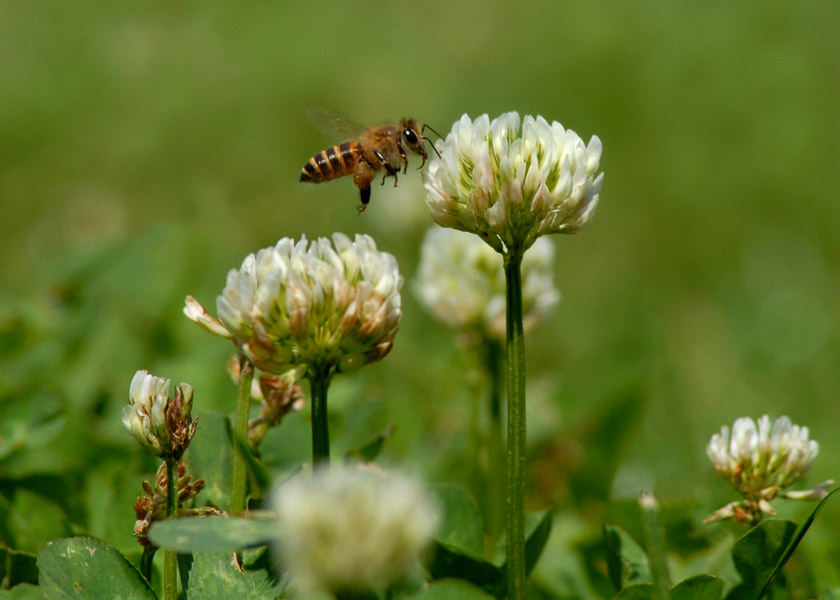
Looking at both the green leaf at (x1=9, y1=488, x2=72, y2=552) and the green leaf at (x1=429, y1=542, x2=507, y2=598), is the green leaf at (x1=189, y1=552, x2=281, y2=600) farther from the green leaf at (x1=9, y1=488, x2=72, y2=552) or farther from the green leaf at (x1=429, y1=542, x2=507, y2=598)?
the green leaf at (x1=9, y1=488, x2=72, y2=552)

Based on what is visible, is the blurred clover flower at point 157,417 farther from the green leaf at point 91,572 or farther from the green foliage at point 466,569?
the green foliage at point 466,569

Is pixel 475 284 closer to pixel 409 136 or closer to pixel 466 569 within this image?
pixel 409 136

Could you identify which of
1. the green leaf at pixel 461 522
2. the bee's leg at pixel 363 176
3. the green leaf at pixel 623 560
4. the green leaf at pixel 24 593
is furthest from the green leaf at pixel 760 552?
the bee's leg at pixel 363 176

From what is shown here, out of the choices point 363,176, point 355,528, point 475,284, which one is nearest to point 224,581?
point 355,528

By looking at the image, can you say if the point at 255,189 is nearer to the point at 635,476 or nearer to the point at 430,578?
the point at 635,476

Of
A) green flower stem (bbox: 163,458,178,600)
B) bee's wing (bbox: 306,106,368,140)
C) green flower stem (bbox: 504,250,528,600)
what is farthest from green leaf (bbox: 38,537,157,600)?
bee's wing (bbox: 306,106,368,140)

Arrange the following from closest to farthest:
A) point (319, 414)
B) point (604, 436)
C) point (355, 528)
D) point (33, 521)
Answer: point (355, 528) < point (319, 414) < point (33, 521) < point (604, 436)
